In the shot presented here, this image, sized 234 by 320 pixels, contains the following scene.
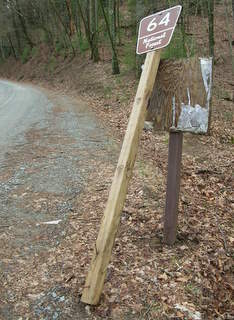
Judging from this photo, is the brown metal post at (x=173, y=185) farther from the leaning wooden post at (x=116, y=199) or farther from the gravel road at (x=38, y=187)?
the gravel road at (x=38, y=187)

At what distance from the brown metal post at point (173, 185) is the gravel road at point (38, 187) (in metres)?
1.42

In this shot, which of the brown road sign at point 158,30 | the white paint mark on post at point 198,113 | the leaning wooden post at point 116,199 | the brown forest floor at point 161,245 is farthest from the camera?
the white paint mark on post at point 198,113

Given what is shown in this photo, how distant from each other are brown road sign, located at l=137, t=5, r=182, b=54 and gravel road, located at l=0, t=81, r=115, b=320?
8.69ft

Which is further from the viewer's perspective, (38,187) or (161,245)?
(38,187)

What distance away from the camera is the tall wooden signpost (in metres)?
A: 2.93

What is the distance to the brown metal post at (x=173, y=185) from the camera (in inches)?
144

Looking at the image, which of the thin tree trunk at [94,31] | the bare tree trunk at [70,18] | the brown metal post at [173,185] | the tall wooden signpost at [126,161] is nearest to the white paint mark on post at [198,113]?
the brown metal post at [173,185]

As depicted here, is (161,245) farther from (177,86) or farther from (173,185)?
(177,86)

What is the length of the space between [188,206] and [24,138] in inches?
207

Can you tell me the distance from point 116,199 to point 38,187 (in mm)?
2969

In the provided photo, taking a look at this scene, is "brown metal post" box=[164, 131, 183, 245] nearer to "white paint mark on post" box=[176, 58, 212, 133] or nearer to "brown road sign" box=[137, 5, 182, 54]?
"white paint mark on post" box=[176, 58, 212, 133]

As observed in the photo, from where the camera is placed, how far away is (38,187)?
218 inches

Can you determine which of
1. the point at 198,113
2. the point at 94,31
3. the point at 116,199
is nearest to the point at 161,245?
the point at 116,199

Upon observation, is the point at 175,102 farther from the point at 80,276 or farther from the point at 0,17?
the point at 0,17
